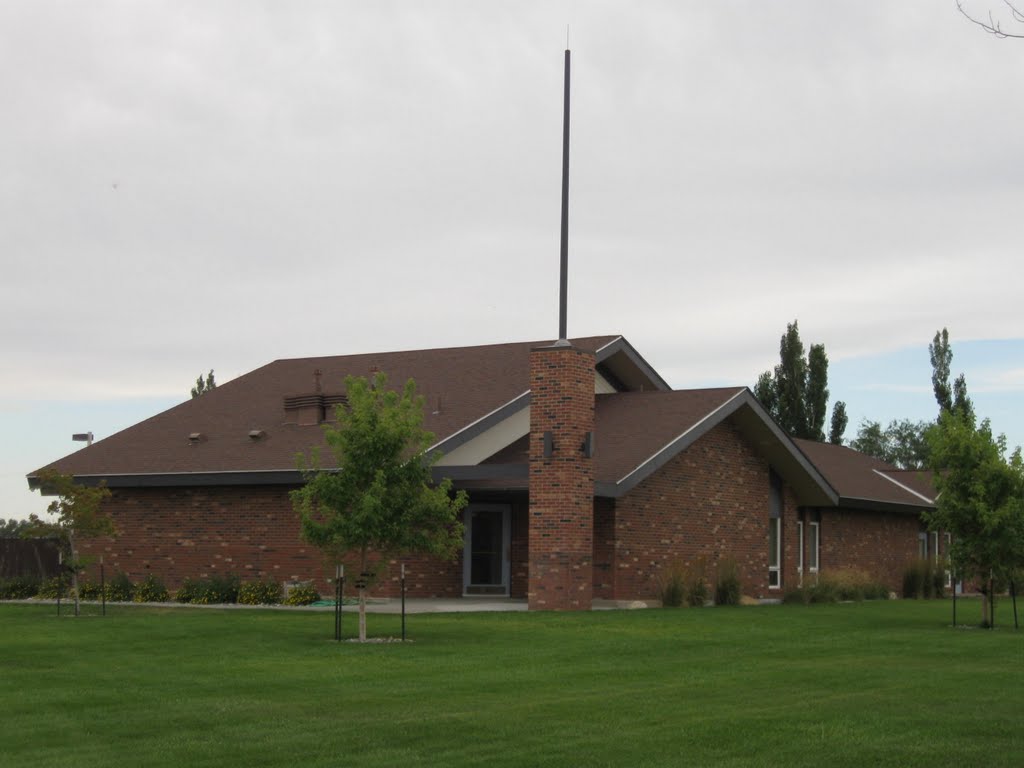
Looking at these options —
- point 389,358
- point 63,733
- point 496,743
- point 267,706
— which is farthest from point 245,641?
point 389,358

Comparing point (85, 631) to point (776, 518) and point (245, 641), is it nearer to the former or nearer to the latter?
point (245, 641)

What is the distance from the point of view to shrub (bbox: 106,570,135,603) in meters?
31.3

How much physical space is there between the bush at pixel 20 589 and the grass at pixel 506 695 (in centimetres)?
1031

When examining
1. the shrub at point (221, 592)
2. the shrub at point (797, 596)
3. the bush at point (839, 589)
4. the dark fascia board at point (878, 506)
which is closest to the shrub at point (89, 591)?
the shrub at point (221, 592)

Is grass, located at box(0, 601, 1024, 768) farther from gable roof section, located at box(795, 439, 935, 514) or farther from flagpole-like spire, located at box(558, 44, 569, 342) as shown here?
gable roof section, located at box(795, 439, 935, 514)

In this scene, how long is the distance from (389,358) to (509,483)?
928 cm

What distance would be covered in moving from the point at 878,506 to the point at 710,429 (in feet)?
30.8

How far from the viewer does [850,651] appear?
61.9ft

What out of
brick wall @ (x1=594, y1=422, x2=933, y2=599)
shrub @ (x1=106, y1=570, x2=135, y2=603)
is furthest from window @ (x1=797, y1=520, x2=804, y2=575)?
shrub @ (x1=106, y1=570, x2=135, y2=603)

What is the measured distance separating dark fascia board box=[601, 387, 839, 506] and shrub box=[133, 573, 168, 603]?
402 inches

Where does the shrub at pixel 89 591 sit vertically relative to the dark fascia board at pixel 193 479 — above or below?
below

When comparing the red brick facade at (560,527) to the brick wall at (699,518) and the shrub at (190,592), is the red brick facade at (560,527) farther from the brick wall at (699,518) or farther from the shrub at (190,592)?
the shrub at (190,592)

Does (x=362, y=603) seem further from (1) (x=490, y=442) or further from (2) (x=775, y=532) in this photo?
(2) (x=775, y=532)

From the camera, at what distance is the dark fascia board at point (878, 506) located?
38.3 meters
